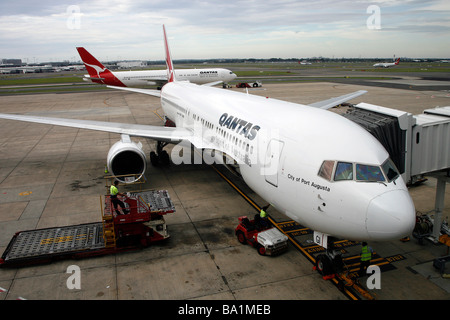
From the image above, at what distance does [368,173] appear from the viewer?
24.9ft

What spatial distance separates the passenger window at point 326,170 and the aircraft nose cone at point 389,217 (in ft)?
3.69

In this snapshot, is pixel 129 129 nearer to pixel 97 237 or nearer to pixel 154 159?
pixel 154 159

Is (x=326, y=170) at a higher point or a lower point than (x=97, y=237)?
higher

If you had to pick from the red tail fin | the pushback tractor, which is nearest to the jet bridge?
the pushback tractor

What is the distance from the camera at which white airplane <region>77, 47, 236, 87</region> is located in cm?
5328

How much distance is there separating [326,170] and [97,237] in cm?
792

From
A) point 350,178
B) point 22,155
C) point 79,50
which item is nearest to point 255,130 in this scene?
point 350,178

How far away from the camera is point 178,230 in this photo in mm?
12344

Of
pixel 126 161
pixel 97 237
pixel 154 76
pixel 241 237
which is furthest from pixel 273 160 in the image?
pixel 154 76

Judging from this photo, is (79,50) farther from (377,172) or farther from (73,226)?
(377,172)

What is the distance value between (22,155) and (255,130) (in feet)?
61.9

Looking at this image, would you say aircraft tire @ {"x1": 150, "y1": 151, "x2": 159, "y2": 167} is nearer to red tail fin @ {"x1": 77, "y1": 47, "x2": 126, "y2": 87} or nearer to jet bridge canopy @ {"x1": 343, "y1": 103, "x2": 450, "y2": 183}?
jet bridge canopy @ {"x1": 343, "y1": 103, "x2": 450, "y2": 183}

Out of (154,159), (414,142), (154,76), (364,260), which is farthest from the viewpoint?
(154,76)

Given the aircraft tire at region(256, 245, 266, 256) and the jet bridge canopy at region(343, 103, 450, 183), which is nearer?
the jet bridge canopy at region(343, 103, 450, 183)
